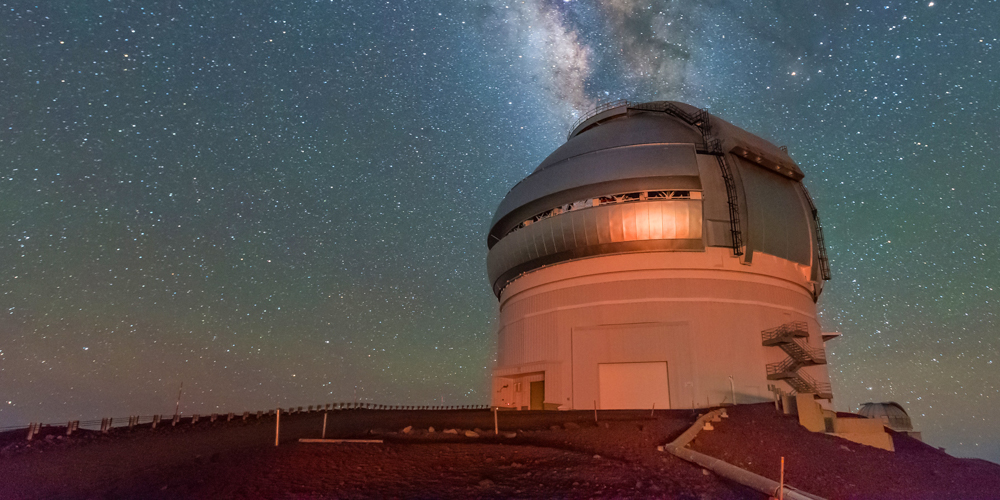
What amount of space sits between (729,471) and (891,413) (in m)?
36.0

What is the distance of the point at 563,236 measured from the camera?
28984 millimetres

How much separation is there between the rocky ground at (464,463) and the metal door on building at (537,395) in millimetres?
11117

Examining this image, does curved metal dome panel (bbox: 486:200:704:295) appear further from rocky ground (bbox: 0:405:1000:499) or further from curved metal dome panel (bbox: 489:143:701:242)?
rocky ground (bbox: 0:405:1000:499)

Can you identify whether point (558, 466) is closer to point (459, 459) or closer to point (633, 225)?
point (459, 459)

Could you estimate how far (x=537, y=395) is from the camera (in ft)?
97.7

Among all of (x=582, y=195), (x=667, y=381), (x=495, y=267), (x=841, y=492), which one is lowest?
(x=841, y=492)

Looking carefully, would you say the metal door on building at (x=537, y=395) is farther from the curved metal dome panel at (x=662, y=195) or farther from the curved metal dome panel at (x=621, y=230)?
the curved metal dome panel at (x=621, y=230)

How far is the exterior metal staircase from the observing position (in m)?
26.0

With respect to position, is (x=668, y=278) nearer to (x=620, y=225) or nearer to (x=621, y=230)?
(x=621, y=230)

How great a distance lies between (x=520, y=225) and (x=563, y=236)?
3.74 metres

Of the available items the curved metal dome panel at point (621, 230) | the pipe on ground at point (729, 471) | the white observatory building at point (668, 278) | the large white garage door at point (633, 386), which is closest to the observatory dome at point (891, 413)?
the white observatory building at point (668, 278)

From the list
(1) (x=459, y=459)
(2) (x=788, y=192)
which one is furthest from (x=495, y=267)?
(1) (x=459, y=459)

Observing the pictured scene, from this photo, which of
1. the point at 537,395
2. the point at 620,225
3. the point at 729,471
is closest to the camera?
the point at 729,471

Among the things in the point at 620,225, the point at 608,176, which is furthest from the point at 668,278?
the point at 608,176
